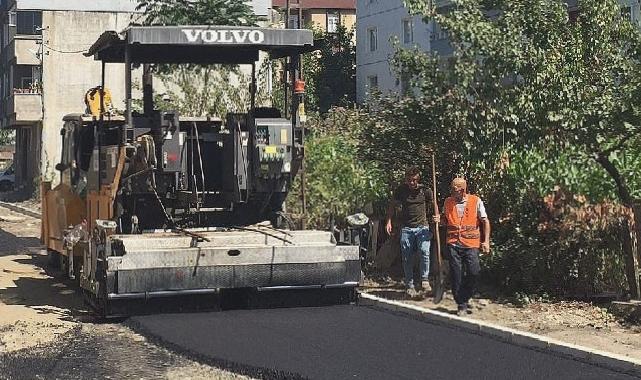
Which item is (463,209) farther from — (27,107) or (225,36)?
(27,107)

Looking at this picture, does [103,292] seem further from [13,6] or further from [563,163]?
[13,6]

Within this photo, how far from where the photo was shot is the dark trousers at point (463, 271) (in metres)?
10.2

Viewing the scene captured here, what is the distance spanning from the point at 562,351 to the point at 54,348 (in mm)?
4419

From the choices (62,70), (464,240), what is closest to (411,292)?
(464,240)

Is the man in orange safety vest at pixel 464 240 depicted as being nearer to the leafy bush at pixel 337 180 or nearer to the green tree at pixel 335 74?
the leafy bush at pixel 337 180

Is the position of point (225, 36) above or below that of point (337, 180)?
above

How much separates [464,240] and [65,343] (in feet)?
13.5

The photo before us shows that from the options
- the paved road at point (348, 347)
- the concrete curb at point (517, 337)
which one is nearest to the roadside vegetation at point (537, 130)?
the concrete curb at point (517, 337)

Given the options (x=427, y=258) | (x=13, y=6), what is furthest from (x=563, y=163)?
(x=13, y=6)

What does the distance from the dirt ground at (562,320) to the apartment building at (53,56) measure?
2900cm

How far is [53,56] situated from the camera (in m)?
40.2

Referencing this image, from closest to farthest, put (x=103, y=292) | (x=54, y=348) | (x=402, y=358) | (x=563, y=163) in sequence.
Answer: (x=402, y=358), (x=54, y=348), (x=103, y=292), (x=563, y=163)

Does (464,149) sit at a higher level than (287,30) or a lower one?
lower

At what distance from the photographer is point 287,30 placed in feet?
37.3
